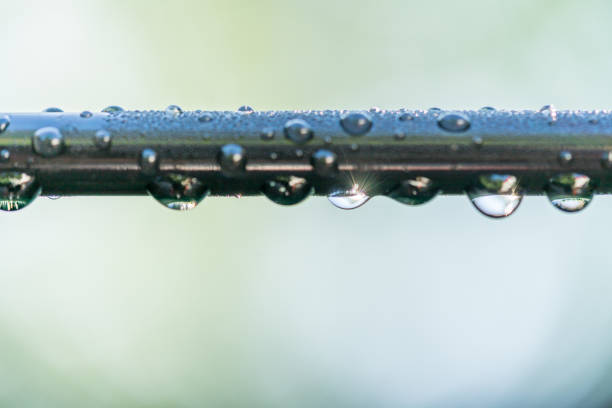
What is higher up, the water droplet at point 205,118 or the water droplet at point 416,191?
the water droplet at point 205,118

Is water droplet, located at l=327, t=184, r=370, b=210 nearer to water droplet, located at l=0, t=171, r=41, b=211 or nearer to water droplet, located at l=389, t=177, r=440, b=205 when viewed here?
water droplet, located at l=389, t=177, r=440, b=205

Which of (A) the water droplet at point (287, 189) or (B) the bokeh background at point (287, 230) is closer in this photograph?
(A) the water droplet at point (287, 189)

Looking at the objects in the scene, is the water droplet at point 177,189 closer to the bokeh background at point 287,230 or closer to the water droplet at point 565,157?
the water droplet at point 565,157

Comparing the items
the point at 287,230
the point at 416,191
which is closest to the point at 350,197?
the point at 416,191

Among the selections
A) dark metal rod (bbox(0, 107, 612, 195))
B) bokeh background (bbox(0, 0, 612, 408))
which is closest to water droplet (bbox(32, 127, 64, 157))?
dark metal rod (bbox(0, 107, 612, 195))

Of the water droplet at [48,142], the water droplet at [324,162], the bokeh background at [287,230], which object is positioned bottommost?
the water droplet at [324,162]

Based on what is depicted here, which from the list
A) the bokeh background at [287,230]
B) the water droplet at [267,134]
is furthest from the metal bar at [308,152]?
the bokeh background at [287,230]

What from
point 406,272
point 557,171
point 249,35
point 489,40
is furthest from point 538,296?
point 557,171
